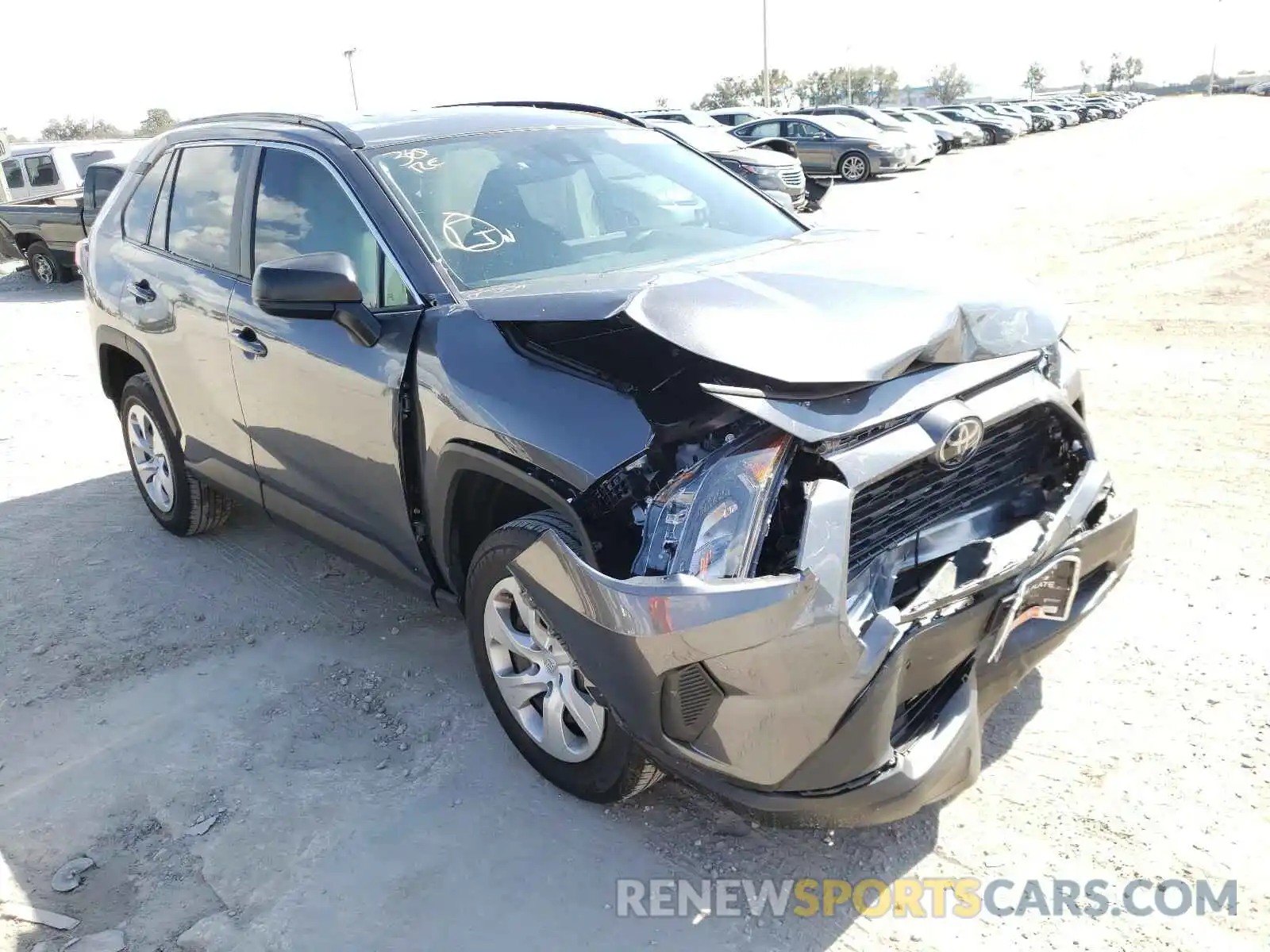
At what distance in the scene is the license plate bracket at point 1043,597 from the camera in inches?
99.3

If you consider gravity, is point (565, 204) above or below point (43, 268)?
above

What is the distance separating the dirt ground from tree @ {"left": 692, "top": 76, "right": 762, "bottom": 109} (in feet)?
307

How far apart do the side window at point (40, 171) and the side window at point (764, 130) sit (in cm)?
1472

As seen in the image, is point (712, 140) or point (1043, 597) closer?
point (1043, 597)

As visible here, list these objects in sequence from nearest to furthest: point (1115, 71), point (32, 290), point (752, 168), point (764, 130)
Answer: point (32, 290), point (752, 168), point (764, 130), point (1115, 71)

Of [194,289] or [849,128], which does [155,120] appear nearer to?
[849,128]

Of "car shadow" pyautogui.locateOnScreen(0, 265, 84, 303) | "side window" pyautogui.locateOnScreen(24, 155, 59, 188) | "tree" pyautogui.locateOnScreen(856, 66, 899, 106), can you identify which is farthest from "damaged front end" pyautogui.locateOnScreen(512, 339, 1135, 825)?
"tree" pyautogui.locateOnScreen(856, 66, 899, 106)

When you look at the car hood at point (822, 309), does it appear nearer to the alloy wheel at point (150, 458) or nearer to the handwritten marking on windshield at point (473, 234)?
the handwritten marking on windshield at point (473, 234)

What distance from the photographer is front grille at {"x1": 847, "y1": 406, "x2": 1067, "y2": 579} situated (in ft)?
8.14

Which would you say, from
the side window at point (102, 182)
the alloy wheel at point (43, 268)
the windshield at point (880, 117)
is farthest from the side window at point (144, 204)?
the windshield at point (880, 117)

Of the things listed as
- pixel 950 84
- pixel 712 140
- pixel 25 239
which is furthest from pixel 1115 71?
pixel 25 239

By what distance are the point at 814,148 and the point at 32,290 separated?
16.4 meters

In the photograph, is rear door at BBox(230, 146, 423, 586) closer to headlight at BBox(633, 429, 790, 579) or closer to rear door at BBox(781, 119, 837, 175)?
headlight at BBox(633, 429, 790, 579)

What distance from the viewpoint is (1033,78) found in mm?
121188
